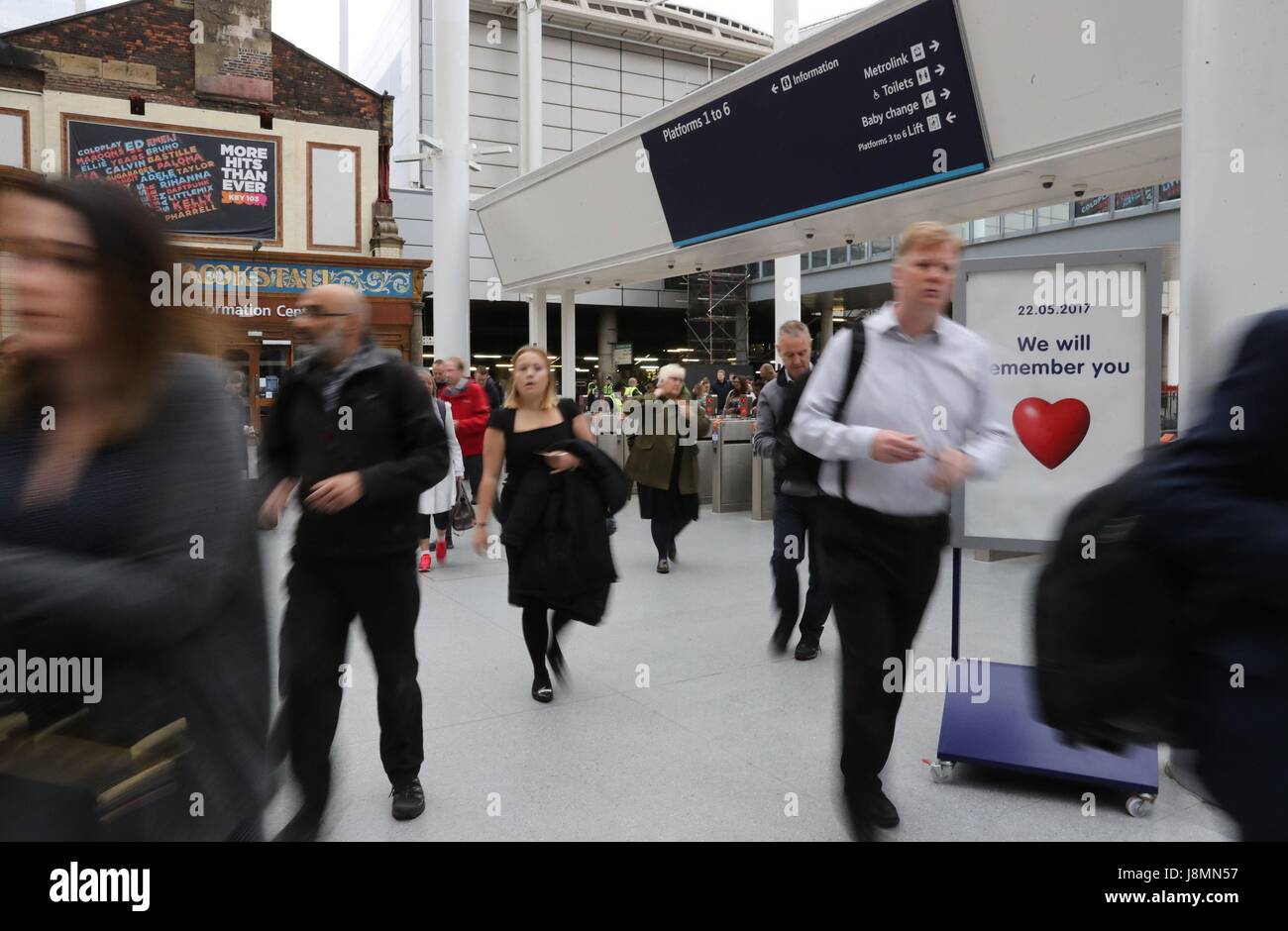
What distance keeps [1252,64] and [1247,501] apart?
2831 millimetres

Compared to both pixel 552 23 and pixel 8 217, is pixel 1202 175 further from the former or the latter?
pixel 552 23

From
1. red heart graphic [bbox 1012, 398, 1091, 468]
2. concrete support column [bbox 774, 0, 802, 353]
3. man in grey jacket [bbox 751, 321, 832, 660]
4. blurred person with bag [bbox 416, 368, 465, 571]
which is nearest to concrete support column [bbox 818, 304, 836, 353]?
concrete support column [bbox 774, 0, 802, 353]

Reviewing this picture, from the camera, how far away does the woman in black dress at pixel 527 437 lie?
14.2 feet

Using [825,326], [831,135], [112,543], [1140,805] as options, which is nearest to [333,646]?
[112,543]

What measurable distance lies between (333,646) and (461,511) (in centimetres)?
531

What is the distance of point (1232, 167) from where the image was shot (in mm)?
3334

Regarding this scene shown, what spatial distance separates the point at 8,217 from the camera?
1.28 meters

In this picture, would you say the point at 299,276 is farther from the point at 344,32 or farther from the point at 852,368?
the point at 344,32

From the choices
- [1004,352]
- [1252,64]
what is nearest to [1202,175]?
[1252,64]

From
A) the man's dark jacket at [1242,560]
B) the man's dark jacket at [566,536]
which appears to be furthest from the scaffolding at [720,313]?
the man's dark jacket at [1242,560]


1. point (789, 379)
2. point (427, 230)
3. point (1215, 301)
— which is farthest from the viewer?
point (427, 230)

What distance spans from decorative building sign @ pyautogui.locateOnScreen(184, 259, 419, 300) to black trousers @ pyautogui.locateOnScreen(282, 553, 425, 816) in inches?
714

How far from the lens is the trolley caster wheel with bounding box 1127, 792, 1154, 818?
315 cm

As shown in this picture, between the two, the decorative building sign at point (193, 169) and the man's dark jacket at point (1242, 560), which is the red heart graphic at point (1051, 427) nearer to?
the man's dark jacket at point (1242, 560)
